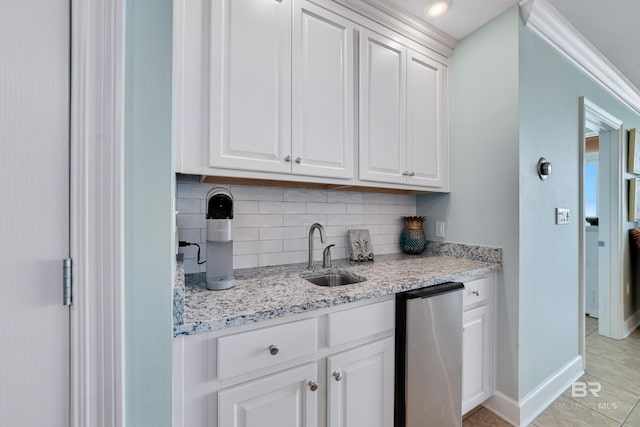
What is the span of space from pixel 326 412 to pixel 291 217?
99 cm

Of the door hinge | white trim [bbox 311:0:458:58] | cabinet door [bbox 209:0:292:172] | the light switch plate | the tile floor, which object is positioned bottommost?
the tile floor

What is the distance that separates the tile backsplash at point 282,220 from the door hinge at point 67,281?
0.75 m

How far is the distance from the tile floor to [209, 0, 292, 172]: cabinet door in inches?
77.0

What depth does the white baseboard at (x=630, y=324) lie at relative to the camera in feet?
8.70

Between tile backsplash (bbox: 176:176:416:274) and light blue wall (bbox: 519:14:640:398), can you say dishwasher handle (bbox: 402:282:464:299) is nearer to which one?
light blue wall (bbox: 519:14:640:398)

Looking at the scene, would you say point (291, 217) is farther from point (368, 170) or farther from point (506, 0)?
point (506, 0)

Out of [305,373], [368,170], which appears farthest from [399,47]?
[305,373]

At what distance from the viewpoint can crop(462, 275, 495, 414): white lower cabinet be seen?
1.46 m

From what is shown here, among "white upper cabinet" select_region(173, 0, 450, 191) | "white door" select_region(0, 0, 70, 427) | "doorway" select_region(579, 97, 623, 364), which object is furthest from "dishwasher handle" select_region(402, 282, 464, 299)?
"doorway" select_region(579, 97, 623, 364)

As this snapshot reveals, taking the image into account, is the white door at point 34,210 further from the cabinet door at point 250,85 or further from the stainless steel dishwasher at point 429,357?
the stainless steel dishwasher at point 429,357

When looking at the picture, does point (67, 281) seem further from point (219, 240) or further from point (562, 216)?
point (562, 216)

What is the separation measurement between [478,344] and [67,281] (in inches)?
73.9

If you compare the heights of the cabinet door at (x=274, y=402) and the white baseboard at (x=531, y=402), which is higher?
the cabinet door at (x=274, y=402)

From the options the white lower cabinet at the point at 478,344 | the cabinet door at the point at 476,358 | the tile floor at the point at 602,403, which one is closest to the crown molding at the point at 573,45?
the white lower cabinet at the point at 478,344
